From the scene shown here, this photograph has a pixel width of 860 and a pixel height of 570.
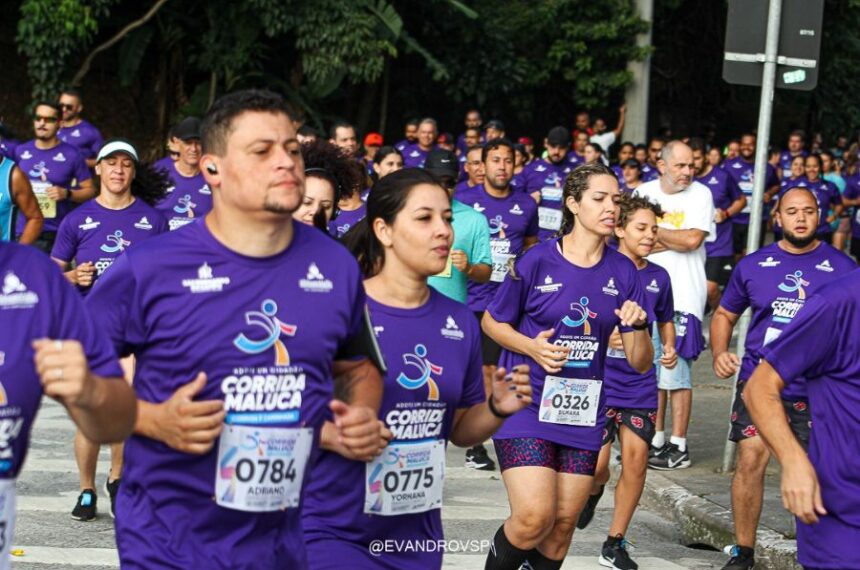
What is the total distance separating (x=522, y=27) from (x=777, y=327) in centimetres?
1949

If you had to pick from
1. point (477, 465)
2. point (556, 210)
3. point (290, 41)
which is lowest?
point (477, 465)

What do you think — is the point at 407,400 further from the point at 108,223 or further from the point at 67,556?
the point at 108,223

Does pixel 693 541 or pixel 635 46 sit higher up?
pixel 635 46

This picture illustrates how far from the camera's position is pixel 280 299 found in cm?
419

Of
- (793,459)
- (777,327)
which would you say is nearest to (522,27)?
(777,327)

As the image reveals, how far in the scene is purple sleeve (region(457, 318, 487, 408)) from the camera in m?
5.26

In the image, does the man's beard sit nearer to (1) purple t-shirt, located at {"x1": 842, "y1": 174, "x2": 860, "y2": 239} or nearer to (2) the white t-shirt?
(2) the white t-shirt

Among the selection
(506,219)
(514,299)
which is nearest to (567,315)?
(514,299)

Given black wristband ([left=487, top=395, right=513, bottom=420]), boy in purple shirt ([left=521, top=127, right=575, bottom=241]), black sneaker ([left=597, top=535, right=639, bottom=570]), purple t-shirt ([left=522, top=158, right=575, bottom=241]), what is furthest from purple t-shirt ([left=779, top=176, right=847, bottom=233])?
black wristband ([left=487, top=395, right=513, bottom=420])

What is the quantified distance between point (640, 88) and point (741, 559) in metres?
19.5

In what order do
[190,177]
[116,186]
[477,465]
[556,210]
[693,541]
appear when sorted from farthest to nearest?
1. [556,210]
2. [190,177]
3. [477,465]
4. [116,186]
5. [693,541]

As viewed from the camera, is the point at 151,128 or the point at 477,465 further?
the point at 151,128

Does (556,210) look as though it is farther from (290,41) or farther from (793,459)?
(793,459)

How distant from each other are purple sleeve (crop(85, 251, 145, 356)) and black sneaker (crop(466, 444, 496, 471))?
6479 mm
